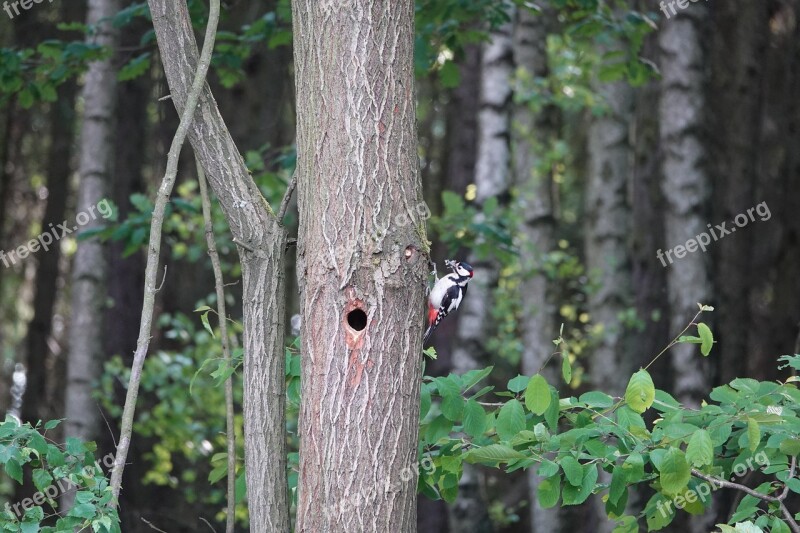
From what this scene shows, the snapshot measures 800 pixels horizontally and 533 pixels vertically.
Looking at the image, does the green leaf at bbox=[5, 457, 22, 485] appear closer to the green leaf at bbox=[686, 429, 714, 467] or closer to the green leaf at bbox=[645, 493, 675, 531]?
the green leaf at bbox=[686, 429, 714, 467]

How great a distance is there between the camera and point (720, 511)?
6.36m

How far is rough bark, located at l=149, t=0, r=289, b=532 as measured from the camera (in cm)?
315

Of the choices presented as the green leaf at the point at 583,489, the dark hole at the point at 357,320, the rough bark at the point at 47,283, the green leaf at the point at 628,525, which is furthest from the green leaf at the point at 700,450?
the rough bark at the point at 47,283

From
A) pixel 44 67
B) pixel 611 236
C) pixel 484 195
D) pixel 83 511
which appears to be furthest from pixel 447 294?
pixel 611 236

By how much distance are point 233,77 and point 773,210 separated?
5201mm

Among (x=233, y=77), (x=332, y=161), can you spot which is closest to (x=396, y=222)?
(x=332, y=161)

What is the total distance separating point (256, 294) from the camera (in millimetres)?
3178

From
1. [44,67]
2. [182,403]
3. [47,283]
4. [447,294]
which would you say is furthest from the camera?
[47,283]

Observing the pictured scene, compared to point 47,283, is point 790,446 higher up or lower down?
lower down

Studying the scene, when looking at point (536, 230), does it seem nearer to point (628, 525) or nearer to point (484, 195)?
point (484, 195)

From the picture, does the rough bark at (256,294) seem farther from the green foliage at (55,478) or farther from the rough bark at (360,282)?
the green foliage at (55,478)

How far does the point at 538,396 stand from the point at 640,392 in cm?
33

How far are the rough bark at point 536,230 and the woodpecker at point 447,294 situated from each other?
12.2ft

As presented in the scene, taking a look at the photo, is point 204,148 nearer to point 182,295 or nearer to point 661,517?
point 661,517
